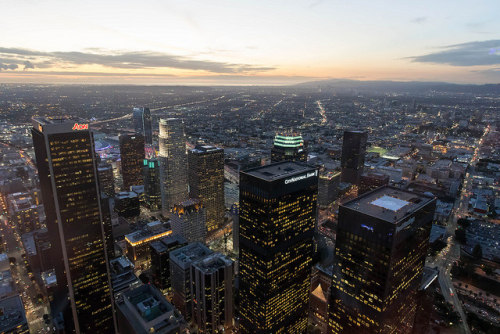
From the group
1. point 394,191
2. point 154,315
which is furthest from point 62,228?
point 394,191

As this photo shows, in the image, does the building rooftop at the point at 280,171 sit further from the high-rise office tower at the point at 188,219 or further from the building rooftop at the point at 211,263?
the high-rise office tower at the point at 188,219

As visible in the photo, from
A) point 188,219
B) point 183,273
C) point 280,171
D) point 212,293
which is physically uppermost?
point 280,171

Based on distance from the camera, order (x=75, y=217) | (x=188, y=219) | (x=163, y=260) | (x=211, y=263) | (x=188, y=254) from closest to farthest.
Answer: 1. (x=75, y=217)
2. (x=211, y=263)
3. (x=188, y=254)
4. (x=163, y=260)
5. (x=188, y=219)

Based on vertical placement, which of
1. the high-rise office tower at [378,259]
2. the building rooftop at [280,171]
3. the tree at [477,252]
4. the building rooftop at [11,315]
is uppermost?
the building rooftop at [280,171]

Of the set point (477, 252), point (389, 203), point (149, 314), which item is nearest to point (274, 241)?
point (389, 203)

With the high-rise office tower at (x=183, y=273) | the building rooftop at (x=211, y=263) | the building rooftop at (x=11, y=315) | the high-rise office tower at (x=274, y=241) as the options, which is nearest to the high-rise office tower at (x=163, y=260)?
the high-rise office tower at (x=183, y=273)

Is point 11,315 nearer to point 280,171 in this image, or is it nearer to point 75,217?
point 75,217

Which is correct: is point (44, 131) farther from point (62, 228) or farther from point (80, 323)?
point (80, 323)

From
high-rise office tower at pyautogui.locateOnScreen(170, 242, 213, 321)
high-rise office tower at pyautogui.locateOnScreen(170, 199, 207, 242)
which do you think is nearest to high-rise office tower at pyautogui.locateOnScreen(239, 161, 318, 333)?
high-rise office tower at pyautogui.locateOnScreen(170, 242, 213, 321)
